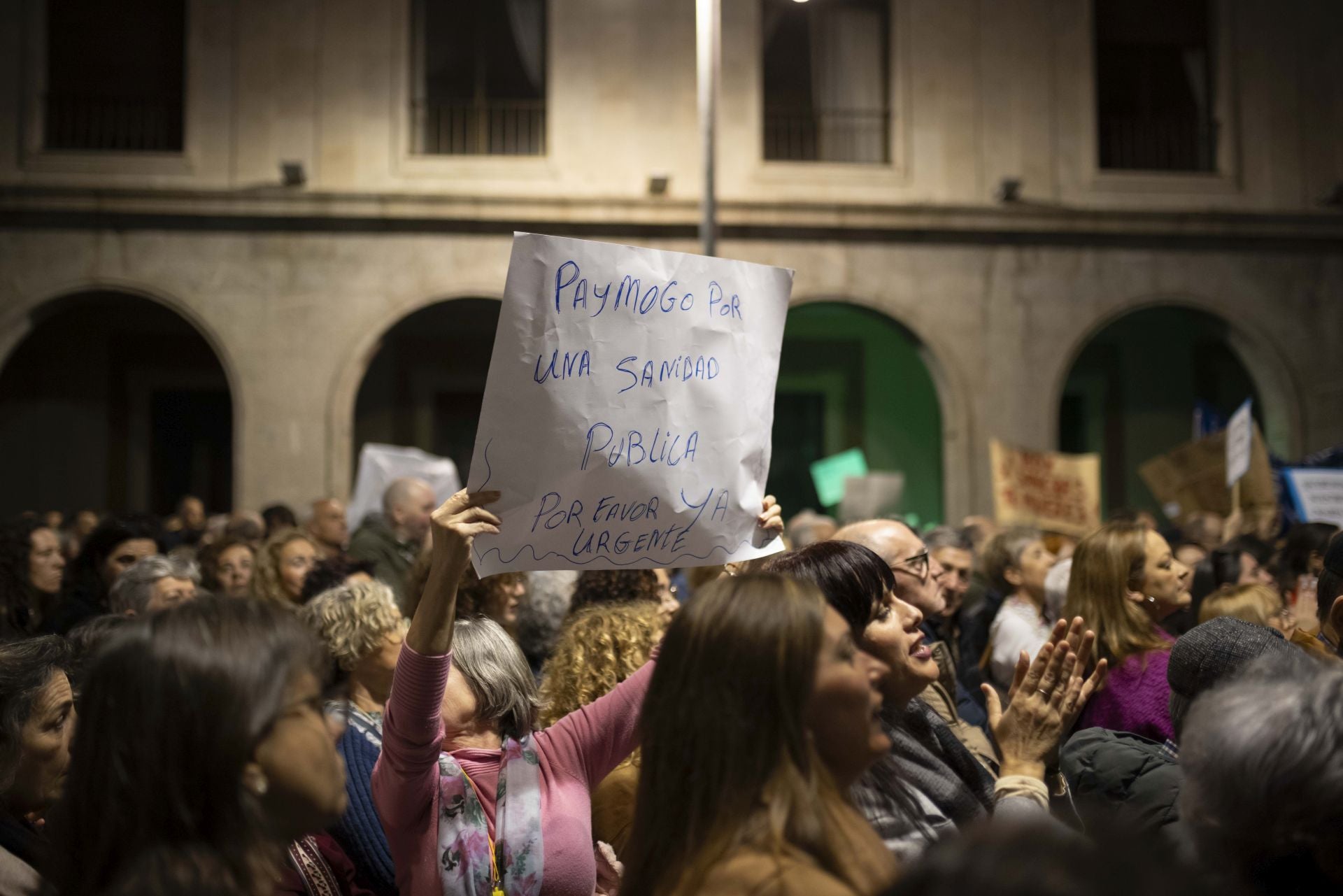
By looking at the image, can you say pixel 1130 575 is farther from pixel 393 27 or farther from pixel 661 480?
pixel 393 27

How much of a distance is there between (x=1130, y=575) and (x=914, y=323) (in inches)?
419

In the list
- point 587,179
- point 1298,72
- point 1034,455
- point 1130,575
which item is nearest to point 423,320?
point 587,179

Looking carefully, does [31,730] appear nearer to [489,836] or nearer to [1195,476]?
[489,836]

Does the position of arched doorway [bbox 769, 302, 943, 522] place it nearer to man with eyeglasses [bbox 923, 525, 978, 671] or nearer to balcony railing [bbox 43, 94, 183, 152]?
balcony railing [bbox 43, 94, 183, 152]

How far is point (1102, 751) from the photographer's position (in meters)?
2.85

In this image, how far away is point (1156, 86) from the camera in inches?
608

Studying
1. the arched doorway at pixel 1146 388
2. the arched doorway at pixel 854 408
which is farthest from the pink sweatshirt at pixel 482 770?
the arched doorway at pixel 1146 388

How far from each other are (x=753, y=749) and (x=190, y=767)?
785mm

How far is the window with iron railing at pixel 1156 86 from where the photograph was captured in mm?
15086

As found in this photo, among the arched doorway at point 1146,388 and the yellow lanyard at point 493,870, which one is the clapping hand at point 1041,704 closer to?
the yellow lanyard at point 493,870

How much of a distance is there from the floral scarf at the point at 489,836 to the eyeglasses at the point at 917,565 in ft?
4.44

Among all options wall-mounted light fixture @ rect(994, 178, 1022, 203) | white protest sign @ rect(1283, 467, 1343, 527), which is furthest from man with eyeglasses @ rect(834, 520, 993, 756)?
wall-mounted light fixture @ rect(994, 178, 1022, 203)

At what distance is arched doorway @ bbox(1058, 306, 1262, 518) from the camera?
17578 millimetres

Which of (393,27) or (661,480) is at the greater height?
(393,27)
